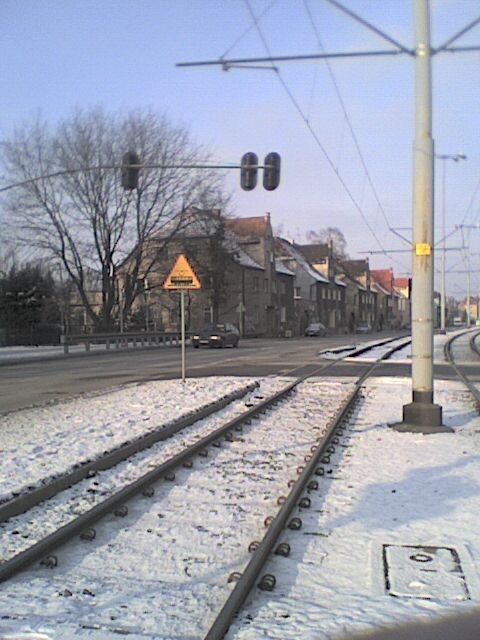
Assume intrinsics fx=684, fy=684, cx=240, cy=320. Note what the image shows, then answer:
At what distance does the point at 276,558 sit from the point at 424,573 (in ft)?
3.17

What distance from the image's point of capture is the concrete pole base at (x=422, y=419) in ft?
31.1

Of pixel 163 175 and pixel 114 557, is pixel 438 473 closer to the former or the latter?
pixel 114 557

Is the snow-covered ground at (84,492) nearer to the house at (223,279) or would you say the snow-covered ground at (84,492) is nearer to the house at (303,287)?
the house at (223,279)

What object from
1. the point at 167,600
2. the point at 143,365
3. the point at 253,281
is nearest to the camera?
the point at 167,600

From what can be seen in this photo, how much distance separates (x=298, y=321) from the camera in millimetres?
84188

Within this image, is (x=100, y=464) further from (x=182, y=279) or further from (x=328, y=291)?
(x=328, y=291)

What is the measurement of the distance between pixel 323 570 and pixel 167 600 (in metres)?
1.07

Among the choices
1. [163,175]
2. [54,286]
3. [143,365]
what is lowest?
[143,365]

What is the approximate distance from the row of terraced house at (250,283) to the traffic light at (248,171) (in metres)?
30.0

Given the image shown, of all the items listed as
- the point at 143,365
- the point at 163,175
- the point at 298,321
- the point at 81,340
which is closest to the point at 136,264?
the point at 163,175

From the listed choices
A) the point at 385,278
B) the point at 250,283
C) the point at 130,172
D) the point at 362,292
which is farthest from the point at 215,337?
the point at 385,278

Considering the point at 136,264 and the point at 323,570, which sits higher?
the point at 136,264

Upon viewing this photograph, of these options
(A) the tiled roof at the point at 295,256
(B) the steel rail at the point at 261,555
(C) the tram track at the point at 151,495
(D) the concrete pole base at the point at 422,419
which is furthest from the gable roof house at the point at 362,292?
(B) the steel rail at the point at 261,555

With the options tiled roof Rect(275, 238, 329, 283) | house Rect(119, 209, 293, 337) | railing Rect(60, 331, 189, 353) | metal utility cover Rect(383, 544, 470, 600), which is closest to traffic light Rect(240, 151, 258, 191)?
metal utility cover Rect(383, 544, 470, 600)
